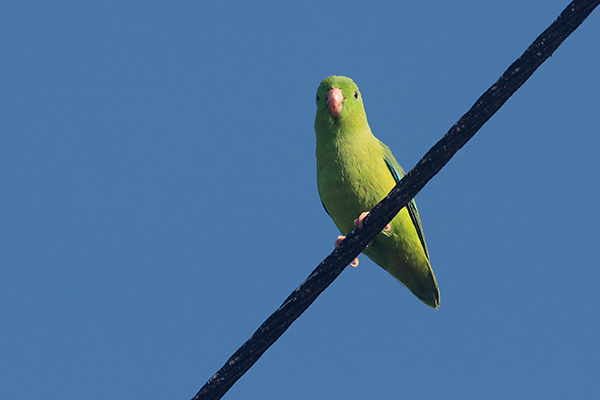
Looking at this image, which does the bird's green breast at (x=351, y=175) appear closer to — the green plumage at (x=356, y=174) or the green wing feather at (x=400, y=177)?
the green plumage at (x=356, y=174)

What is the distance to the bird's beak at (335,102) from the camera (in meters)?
5.81

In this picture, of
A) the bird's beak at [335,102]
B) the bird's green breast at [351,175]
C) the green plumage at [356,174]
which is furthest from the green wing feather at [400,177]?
the bird's beak at [335,102]

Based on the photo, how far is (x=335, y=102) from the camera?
580cm

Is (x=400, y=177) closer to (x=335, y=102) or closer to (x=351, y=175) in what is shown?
(x=351, y=175)

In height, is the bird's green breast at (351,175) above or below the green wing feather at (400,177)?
below

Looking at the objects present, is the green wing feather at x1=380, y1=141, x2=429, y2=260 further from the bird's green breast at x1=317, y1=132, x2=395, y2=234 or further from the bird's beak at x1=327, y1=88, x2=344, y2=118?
the bird's beak at x1=327, y1=88, x2=344, y2=118

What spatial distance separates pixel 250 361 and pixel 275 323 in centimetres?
43

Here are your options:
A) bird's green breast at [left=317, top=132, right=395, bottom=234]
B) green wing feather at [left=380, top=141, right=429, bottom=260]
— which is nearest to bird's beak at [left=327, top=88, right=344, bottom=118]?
bird's green breast at [left=317, top=132, right=395, bottom=234]

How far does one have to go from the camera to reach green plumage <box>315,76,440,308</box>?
573 cm

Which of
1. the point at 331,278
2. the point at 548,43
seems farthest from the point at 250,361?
the point at 548,43

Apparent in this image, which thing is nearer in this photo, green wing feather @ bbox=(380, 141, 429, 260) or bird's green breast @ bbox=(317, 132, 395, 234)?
bird's green breast @ bbox=(317, 132, 395, 234)

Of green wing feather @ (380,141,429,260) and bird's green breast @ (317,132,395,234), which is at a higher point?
green wing feather @ (380,141,429,260)

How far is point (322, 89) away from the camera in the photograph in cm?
605

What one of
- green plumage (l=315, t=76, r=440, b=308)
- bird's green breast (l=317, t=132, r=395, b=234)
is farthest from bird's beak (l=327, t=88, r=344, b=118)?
bird's green breast (l=317, t=132, r=395, b=234)
